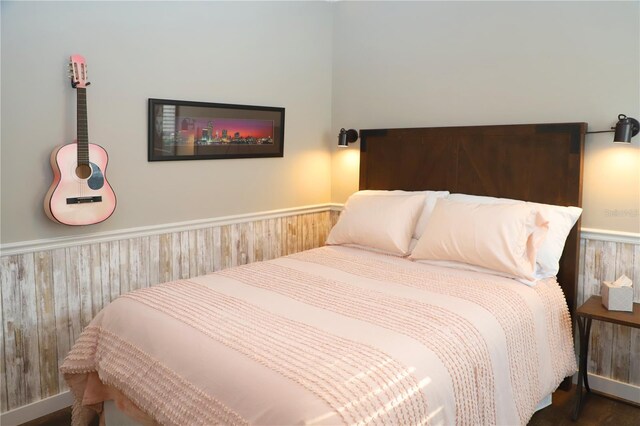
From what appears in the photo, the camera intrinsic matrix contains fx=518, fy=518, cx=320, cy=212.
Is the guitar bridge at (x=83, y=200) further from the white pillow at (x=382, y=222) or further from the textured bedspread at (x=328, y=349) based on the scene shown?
the white pillow at (x=382, y=222)

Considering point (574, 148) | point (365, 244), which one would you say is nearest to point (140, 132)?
point (365, 244)

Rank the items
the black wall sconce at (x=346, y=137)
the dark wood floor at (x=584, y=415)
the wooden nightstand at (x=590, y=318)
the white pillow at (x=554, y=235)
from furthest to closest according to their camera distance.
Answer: the black wall sconce at (x=346, y=137), the white pillow at (x=554, y=235), the dark wood floor at (x=584, y=415), the wooden nightstand at (x=590, y=318)

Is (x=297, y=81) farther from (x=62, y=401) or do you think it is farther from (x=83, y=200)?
(x=62, y=401)

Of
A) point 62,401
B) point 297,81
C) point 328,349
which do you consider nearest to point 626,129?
point 328,349

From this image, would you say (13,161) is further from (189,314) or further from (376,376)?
(376,376)

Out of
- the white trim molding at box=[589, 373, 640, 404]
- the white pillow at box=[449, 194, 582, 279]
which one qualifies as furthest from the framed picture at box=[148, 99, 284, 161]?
the white trim molding at box=[589, 373, 640, 404]

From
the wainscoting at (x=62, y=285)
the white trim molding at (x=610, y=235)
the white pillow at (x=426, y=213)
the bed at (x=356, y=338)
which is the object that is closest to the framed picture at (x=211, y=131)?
the wainscoting at (x=62, y=285)

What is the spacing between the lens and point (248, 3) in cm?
344

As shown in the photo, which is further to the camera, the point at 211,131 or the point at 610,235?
the point at 211,131

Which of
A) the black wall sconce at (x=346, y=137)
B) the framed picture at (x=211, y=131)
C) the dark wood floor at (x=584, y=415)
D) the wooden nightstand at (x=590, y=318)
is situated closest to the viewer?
the wooden nightstand at (x=590, y=318)

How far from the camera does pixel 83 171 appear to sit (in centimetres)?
265

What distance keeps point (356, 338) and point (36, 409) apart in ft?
6.15

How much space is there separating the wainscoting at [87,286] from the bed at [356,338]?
Answer: 0.27 metres

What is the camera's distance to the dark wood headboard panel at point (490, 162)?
9.57 feet
